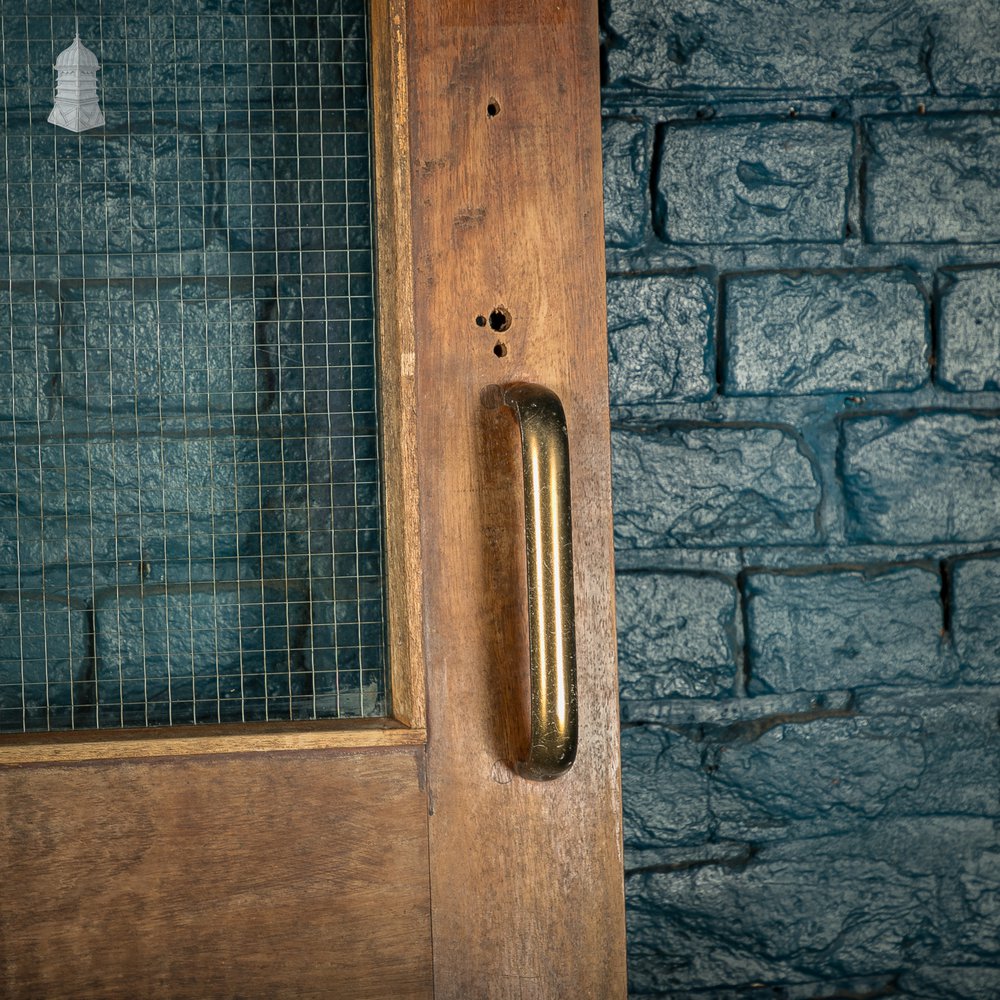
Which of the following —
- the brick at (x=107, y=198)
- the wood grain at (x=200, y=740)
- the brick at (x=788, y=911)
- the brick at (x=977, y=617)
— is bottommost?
the brick at (x=788, y=911)

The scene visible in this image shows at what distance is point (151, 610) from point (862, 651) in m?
Result: 0.73

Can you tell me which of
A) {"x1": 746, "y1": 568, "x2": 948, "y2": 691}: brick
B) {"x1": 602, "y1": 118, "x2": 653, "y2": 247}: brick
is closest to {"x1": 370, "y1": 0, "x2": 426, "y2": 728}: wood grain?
{"x1": 602, "y1": 118, "x2": 653, "y2": 247}: brick

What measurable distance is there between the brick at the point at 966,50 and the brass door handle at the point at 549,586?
2.19 ft

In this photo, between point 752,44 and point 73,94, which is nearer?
point 73,94

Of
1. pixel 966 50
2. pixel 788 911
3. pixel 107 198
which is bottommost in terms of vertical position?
pixel 788 911

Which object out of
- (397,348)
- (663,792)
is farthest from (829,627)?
(397,348)

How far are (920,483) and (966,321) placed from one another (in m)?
0.18

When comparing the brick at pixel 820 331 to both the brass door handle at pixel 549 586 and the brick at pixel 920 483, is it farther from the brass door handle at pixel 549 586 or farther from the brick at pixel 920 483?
the brass door handle at pixel 549 586

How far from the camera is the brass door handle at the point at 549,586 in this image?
76 cm

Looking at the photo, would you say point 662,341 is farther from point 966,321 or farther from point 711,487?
point 966,321

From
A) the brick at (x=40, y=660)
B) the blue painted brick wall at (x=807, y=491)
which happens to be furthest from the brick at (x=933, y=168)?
the brick at (x=40, y=660)

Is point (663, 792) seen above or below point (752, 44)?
below

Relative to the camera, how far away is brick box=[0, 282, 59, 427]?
802 millimetres

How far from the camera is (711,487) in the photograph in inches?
43.4
